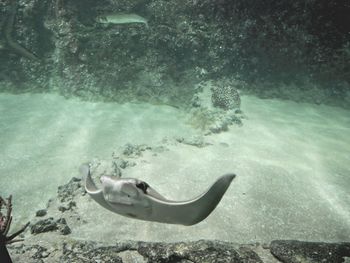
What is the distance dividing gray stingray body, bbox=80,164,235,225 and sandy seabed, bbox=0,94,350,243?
1.57 metres

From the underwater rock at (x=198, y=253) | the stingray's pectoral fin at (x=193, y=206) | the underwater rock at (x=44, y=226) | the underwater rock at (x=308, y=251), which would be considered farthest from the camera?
the underwater rock at (x=44, y=226)

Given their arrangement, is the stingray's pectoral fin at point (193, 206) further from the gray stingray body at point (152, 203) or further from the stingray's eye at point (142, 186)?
the stingray's eye at point (142, 186)

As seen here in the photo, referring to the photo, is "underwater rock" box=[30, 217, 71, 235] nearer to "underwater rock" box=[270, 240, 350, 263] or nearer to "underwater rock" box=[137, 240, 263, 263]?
"underwater rock" box=[137, 240, 263, 263]

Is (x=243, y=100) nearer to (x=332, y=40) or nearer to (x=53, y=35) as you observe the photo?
(x=332, y=40)

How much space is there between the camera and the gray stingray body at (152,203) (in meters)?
2.38

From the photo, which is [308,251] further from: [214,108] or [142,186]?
[214,108]

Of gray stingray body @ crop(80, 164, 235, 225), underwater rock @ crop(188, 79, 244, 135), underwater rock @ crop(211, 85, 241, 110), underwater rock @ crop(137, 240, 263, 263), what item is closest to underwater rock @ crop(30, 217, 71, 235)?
underwater rock @ crop(137, 240, 263, 263)

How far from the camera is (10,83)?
33.0 ft

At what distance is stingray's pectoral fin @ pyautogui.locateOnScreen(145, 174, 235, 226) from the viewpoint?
2305 mm

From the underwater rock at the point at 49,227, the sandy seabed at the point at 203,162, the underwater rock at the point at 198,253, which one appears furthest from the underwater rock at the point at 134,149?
the underwater rock at the point at 198,253

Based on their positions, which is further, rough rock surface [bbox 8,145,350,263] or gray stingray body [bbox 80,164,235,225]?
rough rock surface [bbox 8,145,350,263]

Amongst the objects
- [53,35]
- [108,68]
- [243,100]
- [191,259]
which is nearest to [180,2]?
[108,68]

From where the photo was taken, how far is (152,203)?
2473 millimetres

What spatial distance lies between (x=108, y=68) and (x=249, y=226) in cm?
699
